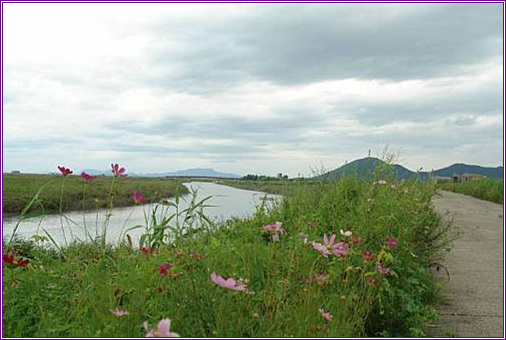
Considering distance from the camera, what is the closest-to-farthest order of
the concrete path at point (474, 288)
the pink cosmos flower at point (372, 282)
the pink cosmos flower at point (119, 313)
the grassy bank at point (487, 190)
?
the pink cosmos flower at point (119, 313) < the pink cosmos flower at point (372, 282) < the concrete path at point (474, 288) < the grassy bank at point (487, 190)

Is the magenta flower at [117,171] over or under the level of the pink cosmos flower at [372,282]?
over

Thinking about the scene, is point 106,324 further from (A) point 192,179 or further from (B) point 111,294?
(A) point 192,179

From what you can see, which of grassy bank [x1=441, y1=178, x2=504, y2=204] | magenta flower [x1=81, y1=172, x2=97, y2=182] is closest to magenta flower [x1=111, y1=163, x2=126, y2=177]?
magenta flower [x1=81, y1=172, x2=97, y2=182]

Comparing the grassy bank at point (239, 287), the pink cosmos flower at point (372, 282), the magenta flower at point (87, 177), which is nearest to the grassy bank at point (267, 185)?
the grassy bank at point (239, 287)

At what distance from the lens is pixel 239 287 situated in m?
1.89

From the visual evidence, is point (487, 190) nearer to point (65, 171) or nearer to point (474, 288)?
point (474, 288)

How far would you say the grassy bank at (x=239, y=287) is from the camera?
224cm

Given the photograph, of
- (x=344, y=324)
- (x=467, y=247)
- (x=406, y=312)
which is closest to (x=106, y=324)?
(x=344, y=324)

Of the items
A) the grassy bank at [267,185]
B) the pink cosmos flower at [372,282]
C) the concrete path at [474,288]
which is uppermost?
the grassy bank at [267,185]

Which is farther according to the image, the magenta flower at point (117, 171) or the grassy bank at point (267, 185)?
the grassy bank at point (267, 185)

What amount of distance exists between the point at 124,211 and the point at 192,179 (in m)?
1.81

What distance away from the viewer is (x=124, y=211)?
18.4 ft

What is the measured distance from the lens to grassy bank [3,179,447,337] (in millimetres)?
2240

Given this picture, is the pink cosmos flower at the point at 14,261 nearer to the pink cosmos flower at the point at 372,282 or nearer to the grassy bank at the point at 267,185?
the pink cosmos flower at the point at 372,282
